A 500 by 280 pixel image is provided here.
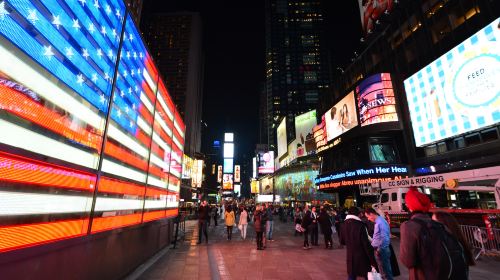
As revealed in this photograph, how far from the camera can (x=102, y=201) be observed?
5898mm

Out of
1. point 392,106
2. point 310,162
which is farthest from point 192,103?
point 392,106

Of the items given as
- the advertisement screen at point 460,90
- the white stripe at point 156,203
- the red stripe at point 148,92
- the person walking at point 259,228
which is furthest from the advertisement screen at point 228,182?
the red stripe at point 148,92

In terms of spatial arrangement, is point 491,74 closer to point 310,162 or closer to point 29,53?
point 29,53

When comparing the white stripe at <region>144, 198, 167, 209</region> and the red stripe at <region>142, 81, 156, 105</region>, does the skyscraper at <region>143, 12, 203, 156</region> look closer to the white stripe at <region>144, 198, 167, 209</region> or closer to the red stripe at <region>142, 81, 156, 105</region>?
the white stripe at <region>144, 198, 167, 209</region>

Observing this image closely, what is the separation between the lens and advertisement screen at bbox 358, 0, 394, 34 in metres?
33.2

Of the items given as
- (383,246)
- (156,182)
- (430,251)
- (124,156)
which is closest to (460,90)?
(383,246)

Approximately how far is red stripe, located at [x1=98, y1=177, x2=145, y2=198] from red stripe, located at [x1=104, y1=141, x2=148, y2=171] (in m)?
0.63

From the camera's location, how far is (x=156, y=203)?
10867mm

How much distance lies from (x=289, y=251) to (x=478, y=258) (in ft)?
24.8

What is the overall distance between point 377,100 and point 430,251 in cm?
2951

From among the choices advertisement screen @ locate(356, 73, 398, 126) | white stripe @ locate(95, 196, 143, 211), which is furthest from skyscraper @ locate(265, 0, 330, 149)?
white stripe @ locate(95, 196, 143, 211)

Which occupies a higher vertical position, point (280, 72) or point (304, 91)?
point (280, 72)

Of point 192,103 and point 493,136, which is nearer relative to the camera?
point 493,136

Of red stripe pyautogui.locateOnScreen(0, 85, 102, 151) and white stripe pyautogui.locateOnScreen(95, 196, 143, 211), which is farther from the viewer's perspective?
white stripe pyautogui.locateOnScreen(95, 196, 143, 211)
